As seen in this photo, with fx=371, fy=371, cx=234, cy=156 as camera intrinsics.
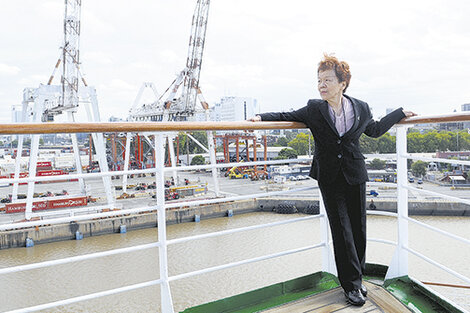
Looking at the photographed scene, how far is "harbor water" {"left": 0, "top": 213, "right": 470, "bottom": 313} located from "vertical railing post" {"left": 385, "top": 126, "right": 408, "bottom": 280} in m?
3.86

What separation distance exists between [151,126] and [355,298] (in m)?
0.78

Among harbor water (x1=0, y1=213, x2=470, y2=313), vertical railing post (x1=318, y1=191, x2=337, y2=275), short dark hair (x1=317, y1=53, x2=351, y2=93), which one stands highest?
short dark hair (x1=317, y1=53, x2=351, y2=93)

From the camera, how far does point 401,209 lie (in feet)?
4.23

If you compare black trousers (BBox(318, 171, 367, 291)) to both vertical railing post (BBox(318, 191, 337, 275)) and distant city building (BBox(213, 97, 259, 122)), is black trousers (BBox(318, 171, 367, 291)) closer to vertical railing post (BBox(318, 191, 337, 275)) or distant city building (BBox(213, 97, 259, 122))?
vertical railing post (BBox(318, 191, 337, 275))

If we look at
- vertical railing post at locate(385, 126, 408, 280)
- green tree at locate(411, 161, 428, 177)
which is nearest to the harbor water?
vertical railing post at locate(385, 126, 408, 280)

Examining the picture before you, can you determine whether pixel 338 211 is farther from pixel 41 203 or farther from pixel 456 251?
pixel 41 203

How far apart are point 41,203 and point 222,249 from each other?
7.75 m

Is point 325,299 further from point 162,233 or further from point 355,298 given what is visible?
point 162,233

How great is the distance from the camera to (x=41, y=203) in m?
12.6

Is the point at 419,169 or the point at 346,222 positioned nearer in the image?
the point at 346,222

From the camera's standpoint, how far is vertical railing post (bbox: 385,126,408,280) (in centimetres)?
126

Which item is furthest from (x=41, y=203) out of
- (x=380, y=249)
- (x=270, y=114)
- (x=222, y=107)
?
(x=222, y=107)

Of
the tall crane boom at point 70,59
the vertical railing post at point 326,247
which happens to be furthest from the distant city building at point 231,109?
the vertical railing post at point 326,247

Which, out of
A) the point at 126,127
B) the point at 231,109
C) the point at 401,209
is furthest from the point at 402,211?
the point at 231,109
